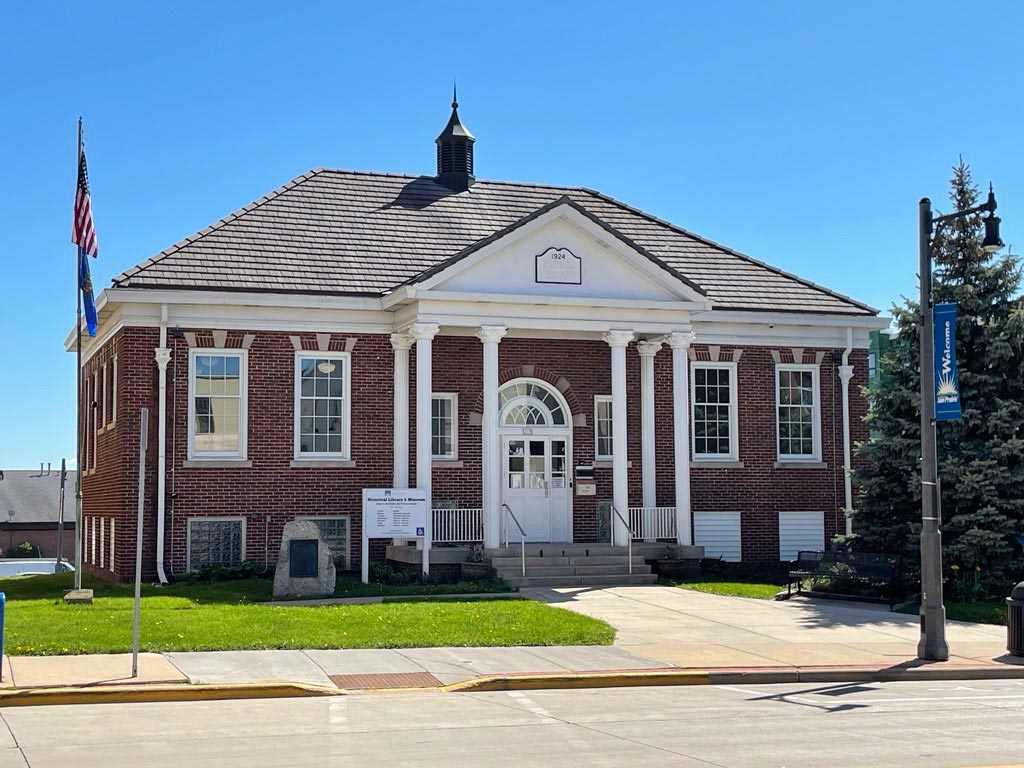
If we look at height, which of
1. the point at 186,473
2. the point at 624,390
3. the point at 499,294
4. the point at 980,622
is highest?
the point at 499,294

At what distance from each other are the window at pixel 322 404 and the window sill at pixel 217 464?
114 cm

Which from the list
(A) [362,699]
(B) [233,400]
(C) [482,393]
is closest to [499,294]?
(C) [482,393]

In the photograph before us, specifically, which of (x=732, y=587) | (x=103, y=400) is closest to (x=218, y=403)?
(x=103, y=400)

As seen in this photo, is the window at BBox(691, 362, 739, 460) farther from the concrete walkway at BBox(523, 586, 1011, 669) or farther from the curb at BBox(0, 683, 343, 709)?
the curb at BBox(0, 683, 343, 709)

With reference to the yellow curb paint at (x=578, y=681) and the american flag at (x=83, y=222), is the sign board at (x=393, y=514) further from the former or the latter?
the yellow curb paint at (x=578, y=681)

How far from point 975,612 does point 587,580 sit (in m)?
7.20

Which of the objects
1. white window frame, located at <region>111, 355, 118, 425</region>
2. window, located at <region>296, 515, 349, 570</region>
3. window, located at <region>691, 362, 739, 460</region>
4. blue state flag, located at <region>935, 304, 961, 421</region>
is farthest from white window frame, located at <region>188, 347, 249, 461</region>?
blue state flag, located at <region>935, 304, 961, 421</region>

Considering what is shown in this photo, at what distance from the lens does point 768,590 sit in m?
25.1

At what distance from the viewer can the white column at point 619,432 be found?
2638 centimetres

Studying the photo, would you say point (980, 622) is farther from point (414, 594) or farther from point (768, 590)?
point (414, 594)

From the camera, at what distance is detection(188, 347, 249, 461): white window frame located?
26344 millimetres

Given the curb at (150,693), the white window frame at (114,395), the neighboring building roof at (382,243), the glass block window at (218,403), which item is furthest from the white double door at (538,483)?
the curb at (150,693)

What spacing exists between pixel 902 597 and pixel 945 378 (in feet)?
19.9

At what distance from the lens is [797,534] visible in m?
30.3
